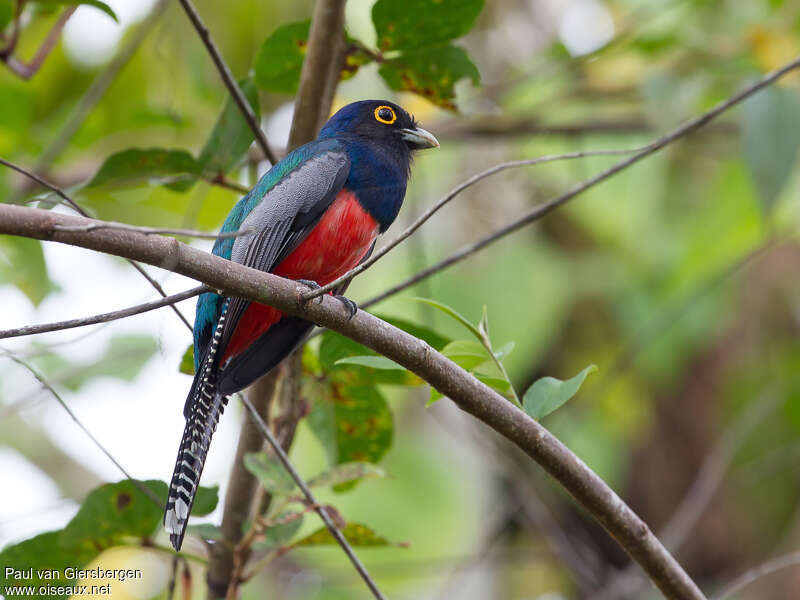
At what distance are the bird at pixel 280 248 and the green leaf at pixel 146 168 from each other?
0.80 ft

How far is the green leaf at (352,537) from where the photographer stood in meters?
2.61

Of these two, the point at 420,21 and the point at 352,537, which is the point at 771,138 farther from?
the point at 352,537

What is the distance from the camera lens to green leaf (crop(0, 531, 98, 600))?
251 cm

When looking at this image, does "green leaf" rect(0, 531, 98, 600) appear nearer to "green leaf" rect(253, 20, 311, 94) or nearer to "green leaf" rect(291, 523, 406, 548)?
"green leaf" rect(291, 523, 406, 548)

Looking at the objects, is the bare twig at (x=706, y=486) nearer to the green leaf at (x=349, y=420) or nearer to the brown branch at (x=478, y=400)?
the green leaf at (x=349, y=420)

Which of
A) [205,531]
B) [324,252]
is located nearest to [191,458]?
[205,531]

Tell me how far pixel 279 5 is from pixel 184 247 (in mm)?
3911

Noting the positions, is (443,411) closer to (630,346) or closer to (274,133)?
(630,346)

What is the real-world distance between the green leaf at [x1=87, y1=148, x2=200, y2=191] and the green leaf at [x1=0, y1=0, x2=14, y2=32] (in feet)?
2.33

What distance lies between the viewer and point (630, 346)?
497 centimetres

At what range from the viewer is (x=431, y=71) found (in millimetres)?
3000

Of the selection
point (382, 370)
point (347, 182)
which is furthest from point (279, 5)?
point (382, 370)

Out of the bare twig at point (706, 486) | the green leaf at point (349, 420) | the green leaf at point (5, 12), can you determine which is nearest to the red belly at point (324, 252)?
the green leaf at point (349, 420)

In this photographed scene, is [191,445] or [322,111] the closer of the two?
[191,445]
